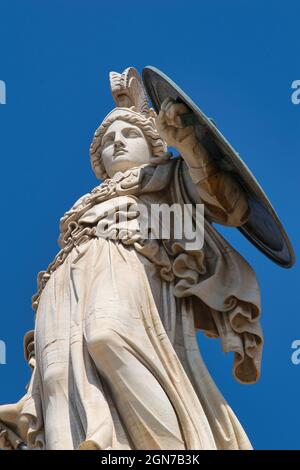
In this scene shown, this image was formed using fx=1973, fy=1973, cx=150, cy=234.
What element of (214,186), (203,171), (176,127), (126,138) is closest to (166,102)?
(176,127)

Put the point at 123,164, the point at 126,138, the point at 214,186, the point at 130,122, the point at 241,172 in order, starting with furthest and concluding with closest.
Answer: the point at 130,122 < the point at 126,138 < the point at 123,164 < the point at 214,186 < the point at 241,172

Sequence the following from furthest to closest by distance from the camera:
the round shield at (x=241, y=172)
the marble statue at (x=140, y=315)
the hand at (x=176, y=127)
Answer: the hand at (x=176, y=127), the round shield at (x=241, y=172), the marble statue at (x=140, y=315)

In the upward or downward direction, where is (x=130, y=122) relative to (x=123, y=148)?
upward

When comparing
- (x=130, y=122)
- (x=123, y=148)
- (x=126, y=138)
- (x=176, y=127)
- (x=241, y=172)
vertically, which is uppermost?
(x=130, y=122)

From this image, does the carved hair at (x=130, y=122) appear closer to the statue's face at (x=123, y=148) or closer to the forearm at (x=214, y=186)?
the statue's face at (x=123, y=148)

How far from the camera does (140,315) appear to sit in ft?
56.7

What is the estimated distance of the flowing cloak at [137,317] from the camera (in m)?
16.6

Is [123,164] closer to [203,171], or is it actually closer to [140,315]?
[203,171]

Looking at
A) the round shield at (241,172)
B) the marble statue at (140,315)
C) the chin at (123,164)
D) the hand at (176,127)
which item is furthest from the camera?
the chin at (123,164)

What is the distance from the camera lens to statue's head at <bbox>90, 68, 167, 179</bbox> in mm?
19250

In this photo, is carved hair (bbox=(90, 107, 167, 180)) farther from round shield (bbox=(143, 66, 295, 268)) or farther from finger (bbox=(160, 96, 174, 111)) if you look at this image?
finger (bbox=(160, 96, 174, 111))

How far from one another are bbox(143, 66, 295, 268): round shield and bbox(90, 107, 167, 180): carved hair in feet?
2.66

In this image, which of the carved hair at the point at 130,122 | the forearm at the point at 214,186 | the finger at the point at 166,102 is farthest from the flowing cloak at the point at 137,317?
the finger at the point at 166,102

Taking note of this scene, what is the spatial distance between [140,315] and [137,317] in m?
0.07
